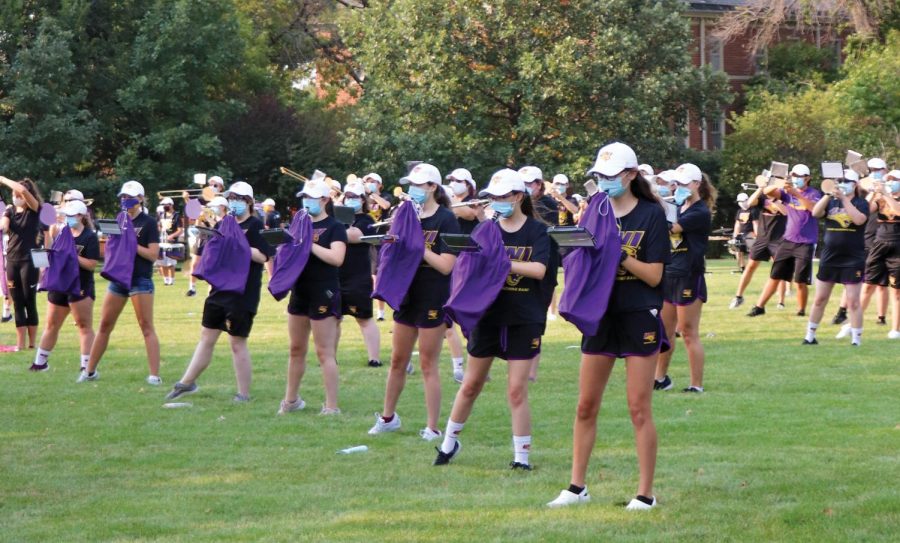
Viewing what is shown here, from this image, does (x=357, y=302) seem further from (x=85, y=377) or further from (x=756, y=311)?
(x=756, y=311)

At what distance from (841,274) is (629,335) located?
30.5ft

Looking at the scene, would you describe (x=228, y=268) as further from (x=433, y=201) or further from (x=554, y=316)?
(x=554, y=316)

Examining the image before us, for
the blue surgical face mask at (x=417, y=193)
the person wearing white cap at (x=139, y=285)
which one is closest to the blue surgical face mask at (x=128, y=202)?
the person wearing white cap at (x=139, y=285)

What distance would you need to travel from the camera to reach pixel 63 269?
44.8ft

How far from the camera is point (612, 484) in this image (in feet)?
26.5

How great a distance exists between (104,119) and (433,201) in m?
35.5

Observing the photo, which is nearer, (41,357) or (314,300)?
(314,300)

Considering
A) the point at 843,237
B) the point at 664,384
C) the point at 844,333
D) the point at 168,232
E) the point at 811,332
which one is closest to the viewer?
the point at 664,384

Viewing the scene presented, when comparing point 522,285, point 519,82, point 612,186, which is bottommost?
point 522,285

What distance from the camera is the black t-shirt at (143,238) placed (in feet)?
A: 41.5

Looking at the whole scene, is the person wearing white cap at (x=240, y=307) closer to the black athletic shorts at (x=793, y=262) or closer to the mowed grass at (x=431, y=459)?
the mowed grass at (x=431, y=459)

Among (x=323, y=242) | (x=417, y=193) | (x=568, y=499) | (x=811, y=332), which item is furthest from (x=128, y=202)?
(x=811, y=332)

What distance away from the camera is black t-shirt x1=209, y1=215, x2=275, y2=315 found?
11.7 meters

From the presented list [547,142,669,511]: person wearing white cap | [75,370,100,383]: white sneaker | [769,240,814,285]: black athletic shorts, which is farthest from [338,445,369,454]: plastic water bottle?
[769,240,814,285]: black athletic shorts
